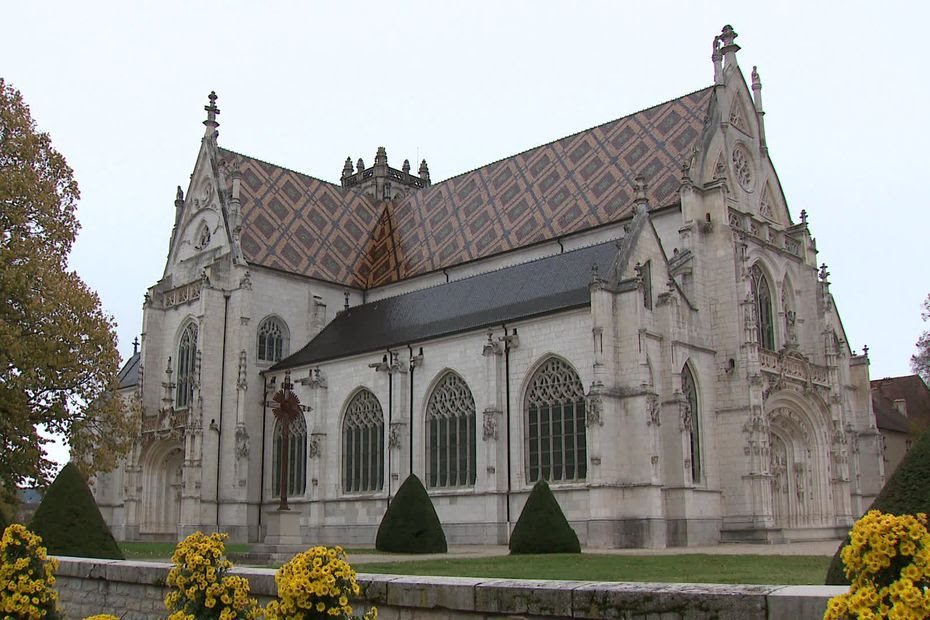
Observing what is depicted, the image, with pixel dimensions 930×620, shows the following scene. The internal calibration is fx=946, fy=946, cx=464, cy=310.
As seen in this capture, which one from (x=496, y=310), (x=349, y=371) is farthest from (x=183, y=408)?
(x=496, y=310)

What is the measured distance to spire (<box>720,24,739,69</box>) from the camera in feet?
107

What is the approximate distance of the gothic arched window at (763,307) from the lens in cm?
3106

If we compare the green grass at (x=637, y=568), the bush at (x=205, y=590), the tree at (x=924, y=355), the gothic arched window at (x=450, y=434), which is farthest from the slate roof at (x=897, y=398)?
the bush at (x=205, y=590)

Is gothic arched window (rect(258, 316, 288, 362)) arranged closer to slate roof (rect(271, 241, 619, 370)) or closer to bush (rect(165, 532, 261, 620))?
slate roof (rect(271, 241, 619, 370))

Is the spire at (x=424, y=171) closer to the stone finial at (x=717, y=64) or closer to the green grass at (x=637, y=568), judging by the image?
the stone finial at (x=717, y=64)

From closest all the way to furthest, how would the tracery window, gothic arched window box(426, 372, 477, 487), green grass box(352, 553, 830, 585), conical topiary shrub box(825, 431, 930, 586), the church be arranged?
conical topiary shrub box(825, 431, 930, 586) → green grass box(352, 553, 830, 585) → the church → gothic arched window box(426, 372, 477, 487) → the tracery window

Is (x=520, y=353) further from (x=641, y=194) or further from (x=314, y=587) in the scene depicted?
(x=314, y=587)

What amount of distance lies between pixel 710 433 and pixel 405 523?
1053 cm

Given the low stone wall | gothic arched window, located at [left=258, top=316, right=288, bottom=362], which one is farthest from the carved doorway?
the low stone wall

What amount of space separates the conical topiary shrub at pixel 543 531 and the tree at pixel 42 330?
926 centimetres

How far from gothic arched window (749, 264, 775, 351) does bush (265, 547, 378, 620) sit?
26467mm

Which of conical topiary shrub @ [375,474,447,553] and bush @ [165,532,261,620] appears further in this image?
conical topiary shrub @ [375,474,447,553]

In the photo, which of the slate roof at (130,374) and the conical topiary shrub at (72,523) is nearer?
the conical topiary shrub at (72,523)

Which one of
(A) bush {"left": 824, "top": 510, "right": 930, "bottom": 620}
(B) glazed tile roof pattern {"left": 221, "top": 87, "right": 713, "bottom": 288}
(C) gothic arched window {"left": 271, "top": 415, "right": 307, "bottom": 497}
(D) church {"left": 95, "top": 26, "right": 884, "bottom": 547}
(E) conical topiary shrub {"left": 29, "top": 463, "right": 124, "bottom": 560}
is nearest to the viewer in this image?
(A) bush {"left": 824, "top": 510, "right": 930, "bottom": 620}
